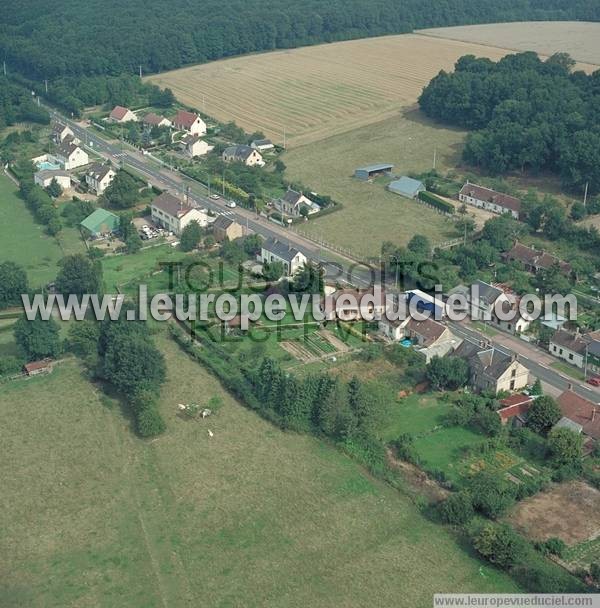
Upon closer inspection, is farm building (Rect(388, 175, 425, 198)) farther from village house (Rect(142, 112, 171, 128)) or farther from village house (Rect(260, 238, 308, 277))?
village house (Rect(142, 112, 171, 128))

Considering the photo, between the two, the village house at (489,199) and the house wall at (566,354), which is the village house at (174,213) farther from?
the house wall at (566,354)

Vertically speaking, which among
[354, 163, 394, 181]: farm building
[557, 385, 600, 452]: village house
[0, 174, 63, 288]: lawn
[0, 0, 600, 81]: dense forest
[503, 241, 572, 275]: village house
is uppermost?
[0, 0, 600, 81]: dense forest

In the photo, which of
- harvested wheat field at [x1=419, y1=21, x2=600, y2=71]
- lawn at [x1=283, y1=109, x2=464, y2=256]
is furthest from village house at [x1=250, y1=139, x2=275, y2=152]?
harvested wheat field at [x1=419, y1=21, x2=600, y2=71]

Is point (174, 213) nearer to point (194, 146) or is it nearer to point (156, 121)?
point (194, 146)

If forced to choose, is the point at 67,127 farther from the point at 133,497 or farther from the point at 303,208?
the point at 133,497

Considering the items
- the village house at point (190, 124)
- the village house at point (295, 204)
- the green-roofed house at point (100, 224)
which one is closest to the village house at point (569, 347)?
the village house at point (295, 204)

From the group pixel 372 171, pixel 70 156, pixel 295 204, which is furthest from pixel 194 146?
pixel 295 204

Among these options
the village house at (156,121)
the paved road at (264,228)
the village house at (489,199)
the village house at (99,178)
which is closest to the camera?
the paved road at (264,228)
